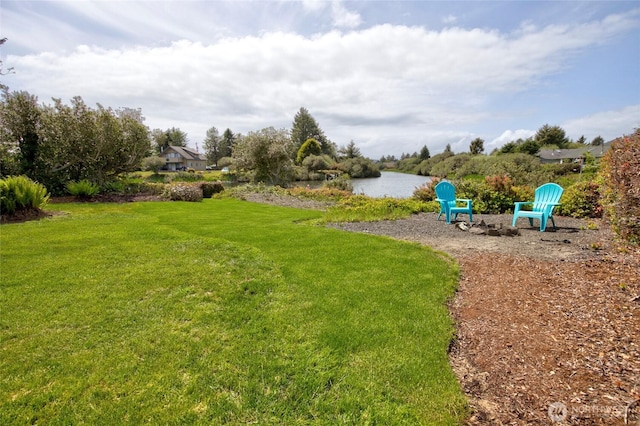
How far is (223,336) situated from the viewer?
271 cm

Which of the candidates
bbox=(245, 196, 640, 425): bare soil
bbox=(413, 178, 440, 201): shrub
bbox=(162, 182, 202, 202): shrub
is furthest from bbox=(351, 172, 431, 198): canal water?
bbox=(245, 196, 640, 425): bare soil

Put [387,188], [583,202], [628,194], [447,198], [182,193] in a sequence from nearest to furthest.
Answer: [628,194] → [447,198] → [583,202] → [182,193] → [387,188]

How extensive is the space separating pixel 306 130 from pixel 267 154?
80.9ft

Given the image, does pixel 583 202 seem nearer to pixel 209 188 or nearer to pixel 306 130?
pixel 209 188

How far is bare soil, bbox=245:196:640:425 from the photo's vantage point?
202 cm

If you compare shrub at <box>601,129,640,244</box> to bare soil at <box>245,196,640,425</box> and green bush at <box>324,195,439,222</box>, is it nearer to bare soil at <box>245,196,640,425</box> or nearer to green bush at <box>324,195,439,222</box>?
bare soil at <box>245,196,640,425</box>

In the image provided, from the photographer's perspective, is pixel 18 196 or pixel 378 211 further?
pixel 378 211

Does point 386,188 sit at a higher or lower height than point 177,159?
lower

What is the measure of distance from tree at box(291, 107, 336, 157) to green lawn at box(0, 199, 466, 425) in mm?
41945

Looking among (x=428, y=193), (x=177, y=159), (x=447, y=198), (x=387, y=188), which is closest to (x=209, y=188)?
(x=428, y=193)

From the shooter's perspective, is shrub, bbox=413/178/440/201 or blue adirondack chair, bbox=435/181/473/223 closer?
blue adirondack chair, bbox=435/181/473/223

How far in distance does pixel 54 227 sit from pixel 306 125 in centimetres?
4130

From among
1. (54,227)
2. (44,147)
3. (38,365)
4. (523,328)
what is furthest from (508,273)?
(44,147)

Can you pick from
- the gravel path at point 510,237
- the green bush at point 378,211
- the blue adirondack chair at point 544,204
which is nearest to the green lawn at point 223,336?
the gravel path at point 510,237
